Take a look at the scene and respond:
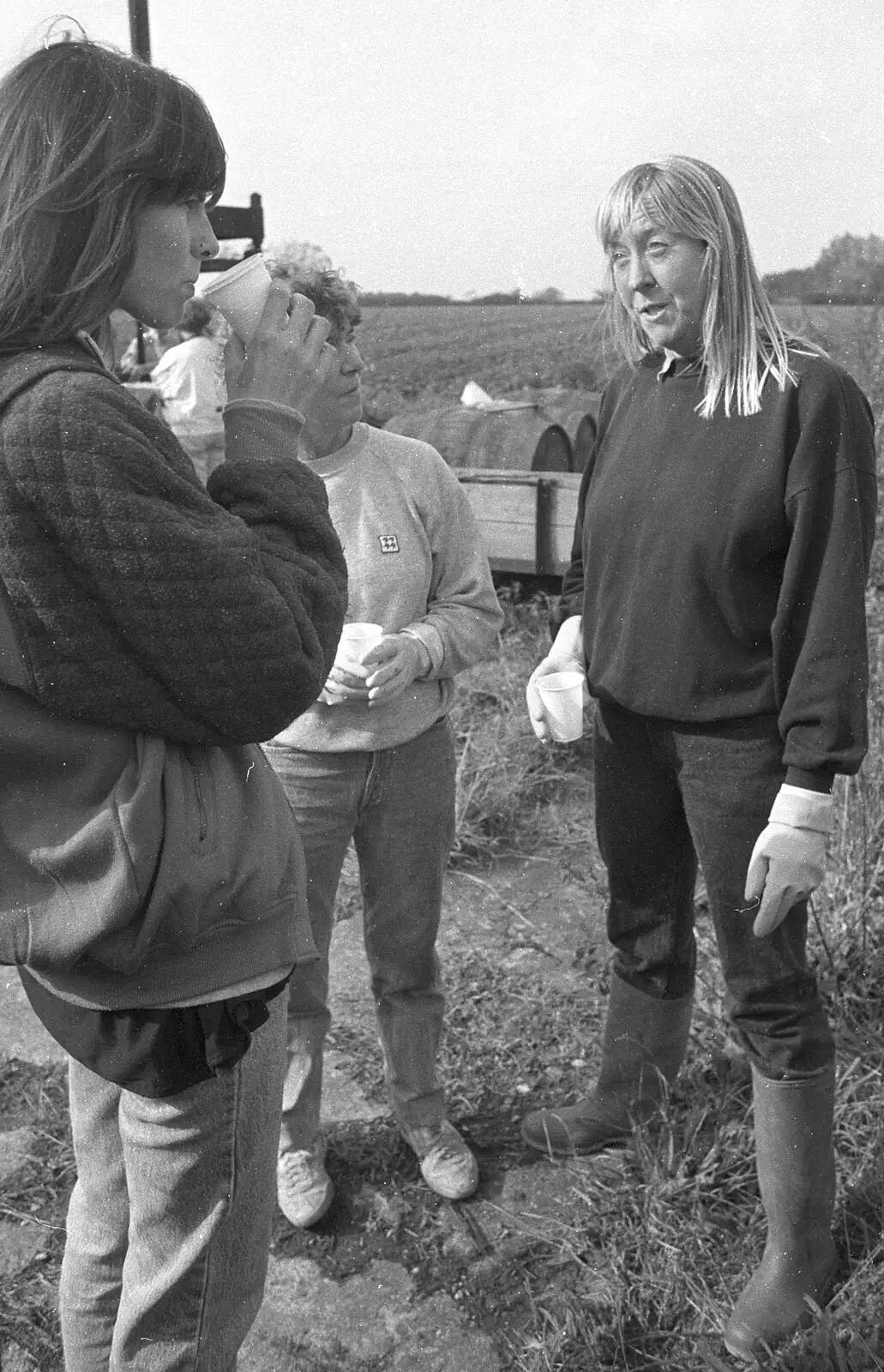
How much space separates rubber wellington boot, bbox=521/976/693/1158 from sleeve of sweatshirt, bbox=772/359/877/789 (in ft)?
2.69

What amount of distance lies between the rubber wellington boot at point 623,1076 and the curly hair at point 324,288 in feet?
Answer: 4.63

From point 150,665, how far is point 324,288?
47.4 inches

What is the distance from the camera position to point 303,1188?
2.38m

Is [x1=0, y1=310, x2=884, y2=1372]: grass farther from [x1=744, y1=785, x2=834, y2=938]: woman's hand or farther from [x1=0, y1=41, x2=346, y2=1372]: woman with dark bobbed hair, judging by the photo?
[x1=0, y1=41, x2=346, y2=1372]: woman with dark bobbed hair

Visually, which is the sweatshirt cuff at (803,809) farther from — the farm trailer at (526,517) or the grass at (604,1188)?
the farm trailer at (526,517)

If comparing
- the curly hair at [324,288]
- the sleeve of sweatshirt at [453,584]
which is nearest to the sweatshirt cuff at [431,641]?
the sleeve of sweatshirt at [453,584]

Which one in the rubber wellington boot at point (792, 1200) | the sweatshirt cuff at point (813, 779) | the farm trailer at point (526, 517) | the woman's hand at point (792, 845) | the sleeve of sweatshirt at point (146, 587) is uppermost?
the sleeve of sweatshirt at point (146, 587)

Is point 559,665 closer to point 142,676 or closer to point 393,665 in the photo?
point 393,665

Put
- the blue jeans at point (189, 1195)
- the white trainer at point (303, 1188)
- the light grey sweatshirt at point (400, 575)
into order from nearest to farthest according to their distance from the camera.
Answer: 1. the blue jeans at point (189, 1195)
2. the light grey sweatshirt at point (400, 575)
3. the white trainer at point (303, 1188)

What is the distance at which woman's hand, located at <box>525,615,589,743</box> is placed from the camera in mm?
2248

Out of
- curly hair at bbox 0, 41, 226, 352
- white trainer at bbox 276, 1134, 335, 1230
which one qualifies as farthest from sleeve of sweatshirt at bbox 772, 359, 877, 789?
white trainer at bbox 276, 1134, 335, 1230

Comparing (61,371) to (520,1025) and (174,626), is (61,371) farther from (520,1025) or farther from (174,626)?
(520,1025)

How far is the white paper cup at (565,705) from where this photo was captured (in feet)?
7.14

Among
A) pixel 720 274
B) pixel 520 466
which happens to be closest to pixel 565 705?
pixel 720 274
